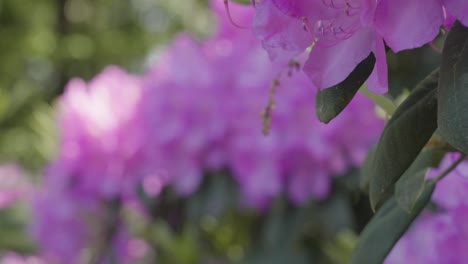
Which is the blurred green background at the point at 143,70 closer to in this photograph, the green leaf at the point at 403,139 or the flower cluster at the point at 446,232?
the flower cluster at the point at 446,232

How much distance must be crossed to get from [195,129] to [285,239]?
0.26 meters

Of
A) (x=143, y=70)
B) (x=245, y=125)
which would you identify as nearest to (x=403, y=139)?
(x=245, y=125)

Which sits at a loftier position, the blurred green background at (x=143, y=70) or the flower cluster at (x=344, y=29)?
the flower cluster at (x=344, y=29)

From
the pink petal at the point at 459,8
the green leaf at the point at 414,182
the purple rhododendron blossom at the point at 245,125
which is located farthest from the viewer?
the purple rhododendron blossom at the point at 245,125

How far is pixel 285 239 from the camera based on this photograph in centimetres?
123

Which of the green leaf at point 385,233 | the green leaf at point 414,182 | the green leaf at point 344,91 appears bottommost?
the green leaf at point 385,233

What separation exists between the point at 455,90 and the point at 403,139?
0.05 meters

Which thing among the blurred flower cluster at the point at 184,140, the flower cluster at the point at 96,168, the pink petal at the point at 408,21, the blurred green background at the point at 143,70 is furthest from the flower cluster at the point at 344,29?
the flower cluster at the point at 96,168

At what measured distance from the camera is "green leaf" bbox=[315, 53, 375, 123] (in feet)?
1.10

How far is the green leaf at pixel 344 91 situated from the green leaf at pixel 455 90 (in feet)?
0.12

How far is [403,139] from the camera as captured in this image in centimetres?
36

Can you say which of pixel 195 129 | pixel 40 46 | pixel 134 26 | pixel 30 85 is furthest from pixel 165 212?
pixel 134 26

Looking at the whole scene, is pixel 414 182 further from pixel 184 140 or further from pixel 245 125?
pixel 184 140

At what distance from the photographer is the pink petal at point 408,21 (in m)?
0.31
